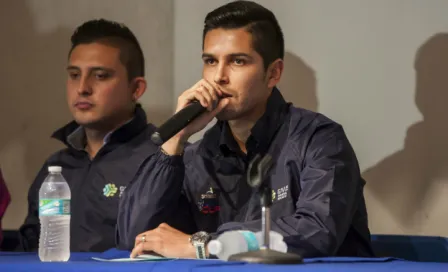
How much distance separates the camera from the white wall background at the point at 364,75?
2.72 m

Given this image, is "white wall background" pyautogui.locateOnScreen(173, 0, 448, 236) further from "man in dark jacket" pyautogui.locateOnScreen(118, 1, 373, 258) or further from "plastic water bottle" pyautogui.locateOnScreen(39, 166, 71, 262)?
"plastic water bottle" pyautogui.locateOnScreen(39, 166, 71, 262)

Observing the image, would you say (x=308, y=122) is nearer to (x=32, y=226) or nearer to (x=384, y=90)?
(x=384, y=90)

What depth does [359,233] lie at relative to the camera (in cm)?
218

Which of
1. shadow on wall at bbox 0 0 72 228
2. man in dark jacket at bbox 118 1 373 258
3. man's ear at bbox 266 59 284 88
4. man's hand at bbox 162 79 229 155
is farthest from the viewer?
shadow on wall at bbox 0 0 72 228

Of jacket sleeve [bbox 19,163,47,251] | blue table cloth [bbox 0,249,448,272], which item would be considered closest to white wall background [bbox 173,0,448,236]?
jacket sleeve [bbox 19,163,47,251]

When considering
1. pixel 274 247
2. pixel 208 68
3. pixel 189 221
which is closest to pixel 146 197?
pixel 189 221

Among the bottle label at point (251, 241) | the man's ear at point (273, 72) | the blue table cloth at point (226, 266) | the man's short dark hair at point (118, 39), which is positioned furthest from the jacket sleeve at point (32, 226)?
the bottle label at point (251, 241)

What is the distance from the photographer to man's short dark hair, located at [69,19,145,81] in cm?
297

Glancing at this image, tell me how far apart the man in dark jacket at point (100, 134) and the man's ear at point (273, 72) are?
0.68 m

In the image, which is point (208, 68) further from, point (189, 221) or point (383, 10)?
point (383, 10)

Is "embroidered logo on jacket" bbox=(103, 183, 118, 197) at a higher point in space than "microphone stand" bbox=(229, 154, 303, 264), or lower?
lower

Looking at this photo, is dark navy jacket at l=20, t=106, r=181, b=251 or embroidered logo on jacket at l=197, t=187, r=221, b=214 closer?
embroidered logo on jacket at l=197, t=187, r=221, b=214

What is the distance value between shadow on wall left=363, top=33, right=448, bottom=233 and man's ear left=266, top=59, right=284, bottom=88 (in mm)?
632

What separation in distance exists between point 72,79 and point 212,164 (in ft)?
2.74
